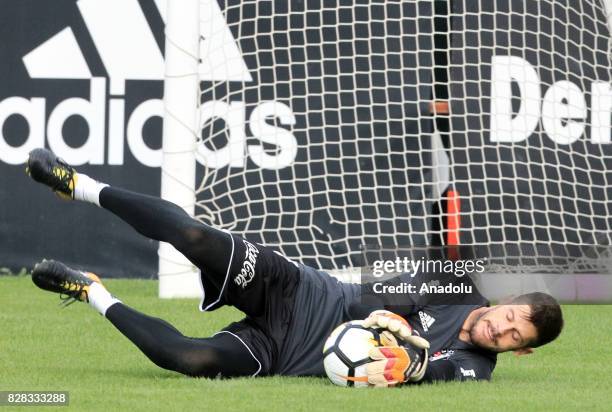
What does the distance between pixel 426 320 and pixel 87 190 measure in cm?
155

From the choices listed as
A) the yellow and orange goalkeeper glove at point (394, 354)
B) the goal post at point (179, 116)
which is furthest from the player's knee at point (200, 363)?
the goal post at point (179, 116)

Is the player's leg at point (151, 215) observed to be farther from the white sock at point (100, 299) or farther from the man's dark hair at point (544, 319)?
the man's dark hair at point (544, 319)

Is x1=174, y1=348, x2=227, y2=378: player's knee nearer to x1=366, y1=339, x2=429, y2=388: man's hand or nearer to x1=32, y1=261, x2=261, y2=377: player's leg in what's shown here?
x1=32, y1=261, x2=261, y2=377: player's leg

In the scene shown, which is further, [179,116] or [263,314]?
[179,116]

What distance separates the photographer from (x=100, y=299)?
5.21 metres

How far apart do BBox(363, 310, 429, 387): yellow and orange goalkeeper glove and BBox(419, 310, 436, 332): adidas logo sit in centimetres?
42

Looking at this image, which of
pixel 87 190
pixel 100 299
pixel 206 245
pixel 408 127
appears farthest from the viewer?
pixel 408 127

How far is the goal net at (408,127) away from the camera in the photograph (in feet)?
28.9

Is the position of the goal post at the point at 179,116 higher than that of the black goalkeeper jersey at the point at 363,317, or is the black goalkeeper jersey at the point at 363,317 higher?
the goal post at the point at 179,116

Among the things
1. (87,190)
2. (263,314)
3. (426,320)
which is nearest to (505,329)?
(426,320)

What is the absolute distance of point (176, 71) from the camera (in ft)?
27.5

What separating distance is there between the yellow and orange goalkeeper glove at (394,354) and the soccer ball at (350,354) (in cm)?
3

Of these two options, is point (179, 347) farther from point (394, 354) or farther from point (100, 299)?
point (394, 354)

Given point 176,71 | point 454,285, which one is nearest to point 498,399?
point 454,285
